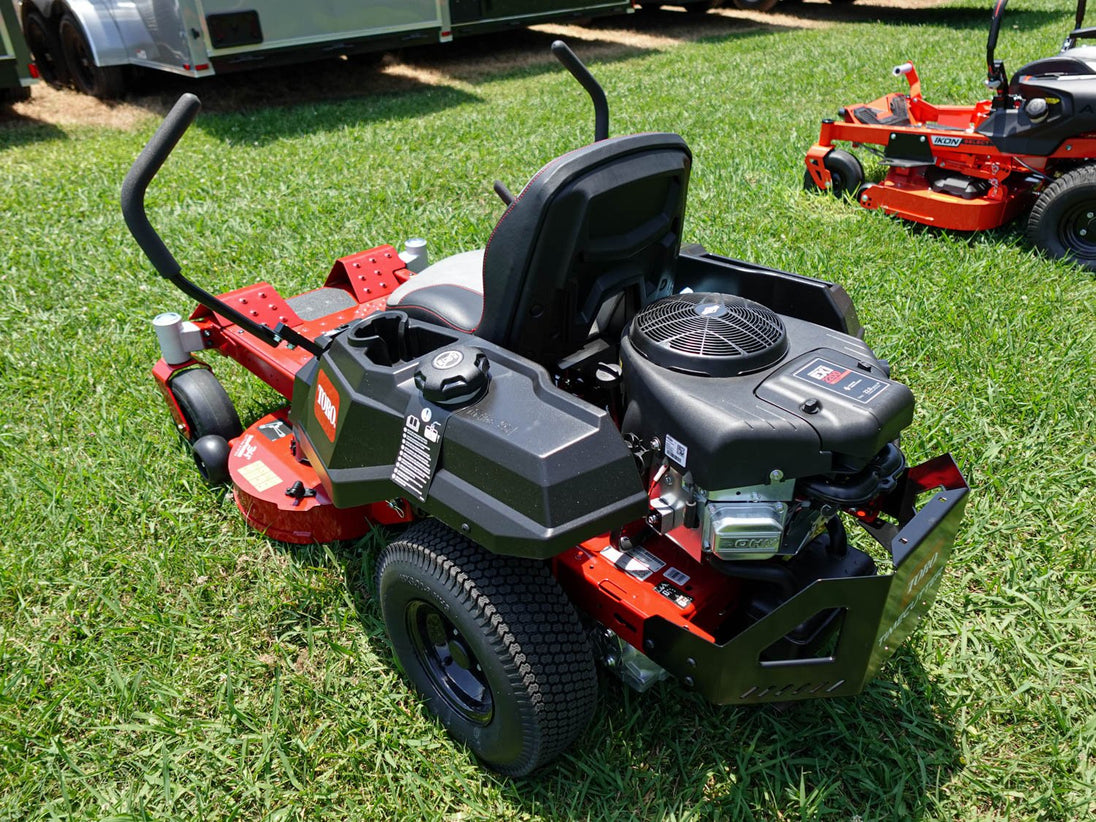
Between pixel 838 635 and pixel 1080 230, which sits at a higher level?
pixel 838 635

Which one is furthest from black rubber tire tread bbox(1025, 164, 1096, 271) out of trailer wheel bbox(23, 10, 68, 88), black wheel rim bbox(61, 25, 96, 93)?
trailer wheel bbox(23, 10, 68, 88)

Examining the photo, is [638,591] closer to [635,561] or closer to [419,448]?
[635,561]

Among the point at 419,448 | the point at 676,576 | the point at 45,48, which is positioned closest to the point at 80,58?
the point at 45,48

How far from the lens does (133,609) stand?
2.80 meters

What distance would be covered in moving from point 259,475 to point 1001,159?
450cm

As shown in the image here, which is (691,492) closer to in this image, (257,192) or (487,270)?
(487,270)

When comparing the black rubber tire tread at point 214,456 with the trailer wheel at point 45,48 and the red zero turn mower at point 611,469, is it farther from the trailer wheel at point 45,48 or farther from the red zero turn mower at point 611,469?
the trailer wheel at point 45,48

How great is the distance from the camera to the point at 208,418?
3.27m

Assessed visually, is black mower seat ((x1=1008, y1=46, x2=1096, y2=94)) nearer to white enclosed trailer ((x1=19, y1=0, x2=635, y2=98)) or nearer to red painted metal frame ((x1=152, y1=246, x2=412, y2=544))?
red painted metal frame ((x1=152, y1=246, x2=412, y2=544))

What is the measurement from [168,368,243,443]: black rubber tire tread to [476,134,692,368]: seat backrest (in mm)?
1429

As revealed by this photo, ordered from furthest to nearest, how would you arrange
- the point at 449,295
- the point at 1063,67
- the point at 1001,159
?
the point at 1001,159
the point at 1063,67
the point at 449,295

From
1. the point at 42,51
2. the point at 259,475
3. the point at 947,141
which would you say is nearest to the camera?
the point at 259,475

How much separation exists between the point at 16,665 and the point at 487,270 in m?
1.88

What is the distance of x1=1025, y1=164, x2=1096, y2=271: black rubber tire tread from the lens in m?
4.61
